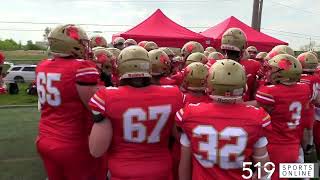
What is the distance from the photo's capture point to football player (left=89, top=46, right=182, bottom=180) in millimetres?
2721

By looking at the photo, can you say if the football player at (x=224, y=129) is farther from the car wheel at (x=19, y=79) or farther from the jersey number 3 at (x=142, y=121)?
the car wheel at (x=19, y=79)

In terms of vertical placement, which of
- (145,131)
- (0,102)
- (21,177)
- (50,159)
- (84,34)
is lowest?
(0,102)

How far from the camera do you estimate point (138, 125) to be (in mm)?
2771

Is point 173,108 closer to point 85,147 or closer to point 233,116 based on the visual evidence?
point 233,116

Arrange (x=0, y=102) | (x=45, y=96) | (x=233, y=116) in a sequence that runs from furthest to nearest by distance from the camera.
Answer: (x=0, y=102) < (x=45, y=96) < (x=233, y=116)

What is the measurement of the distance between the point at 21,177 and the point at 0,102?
9544 millimetres

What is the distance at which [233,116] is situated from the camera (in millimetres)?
2514

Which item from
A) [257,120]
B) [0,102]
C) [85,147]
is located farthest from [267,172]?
[0,102]

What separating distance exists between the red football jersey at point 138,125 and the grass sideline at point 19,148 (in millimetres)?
2960

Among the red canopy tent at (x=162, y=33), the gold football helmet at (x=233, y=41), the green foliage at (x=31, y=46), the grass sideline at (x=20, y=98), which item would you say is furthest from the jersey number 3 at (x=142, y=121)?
the green foliage at (x=31, y=46)

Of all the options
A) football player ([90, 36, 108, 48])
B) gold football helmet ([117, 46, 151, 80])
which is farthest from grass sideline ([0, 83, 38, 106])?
gold football helmet ([117, 46, 151, 80])

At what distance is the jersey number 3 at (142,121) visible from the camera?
8.97 feet

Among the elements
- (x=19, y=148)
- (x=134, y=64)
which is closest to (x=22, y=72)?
(x=19, y=148)

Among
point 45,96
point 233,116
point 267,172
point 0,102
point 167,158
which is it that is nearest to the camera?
point 233,116
